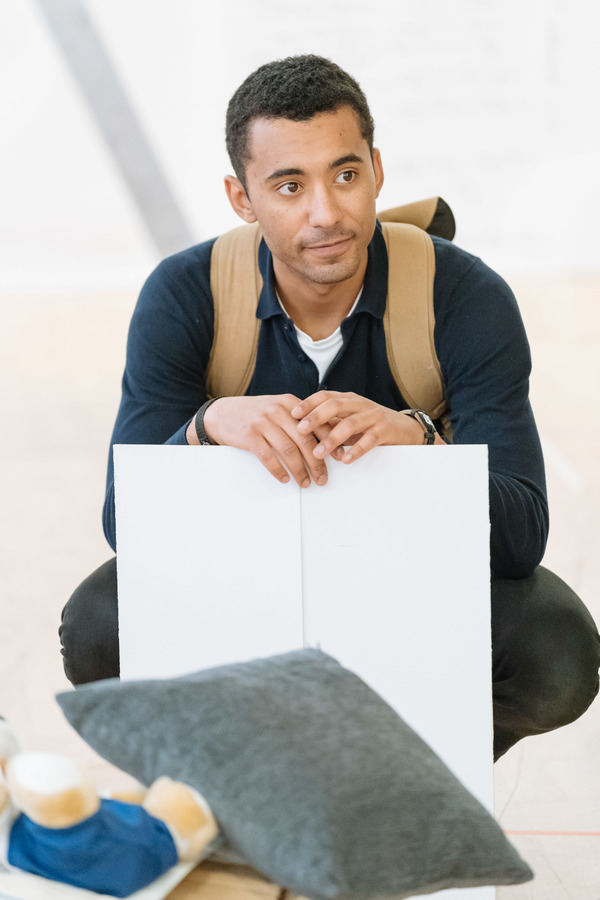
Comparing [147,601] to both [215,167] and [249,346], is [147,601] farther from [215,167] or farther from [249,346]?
[215,167]

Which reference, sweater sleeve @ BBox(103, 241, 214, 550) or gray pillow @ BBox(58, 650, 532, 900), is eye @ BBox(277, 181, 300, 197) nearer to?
sweater sleeve @ BBox(103, 241, 214, 550)

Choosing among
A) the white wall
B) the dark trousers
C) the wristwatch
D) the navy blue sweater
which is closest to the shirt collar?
the navy blue sweater

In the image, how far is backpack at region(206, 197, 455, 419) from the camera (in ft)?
4.23

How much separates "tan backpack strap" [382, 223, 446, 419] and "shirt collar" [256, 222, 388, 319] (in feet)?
0.03

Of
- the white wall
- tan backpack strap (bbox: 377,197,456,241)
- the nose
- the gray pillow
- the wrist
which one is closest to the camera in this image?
the gray pillow

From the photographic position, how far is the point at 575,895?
1183 millimetres

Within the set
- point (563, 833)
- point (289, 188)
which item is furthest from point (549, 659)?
point (289, 188)

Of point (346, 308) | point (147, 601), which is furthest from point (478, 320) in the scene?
point (147, 601)

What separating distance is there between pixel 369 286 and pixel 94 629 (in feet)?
1.84

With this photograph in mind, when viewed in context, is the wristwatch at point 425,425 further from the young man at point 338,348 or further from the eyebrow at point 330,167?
the eyebrow at point 330,167

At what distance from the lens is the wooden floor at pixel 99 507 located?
4.50 feet

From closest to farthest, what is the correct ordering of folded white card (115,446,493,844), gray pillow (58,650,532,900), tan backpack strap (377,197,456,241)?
gray pillow (58,650,532,900) → folded white card (115,446,493,844) → tan backpack strap (377,197,456,241)

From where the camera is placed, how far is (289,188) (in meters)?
1.25

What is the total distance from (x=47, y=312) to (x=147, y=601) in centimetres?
342
